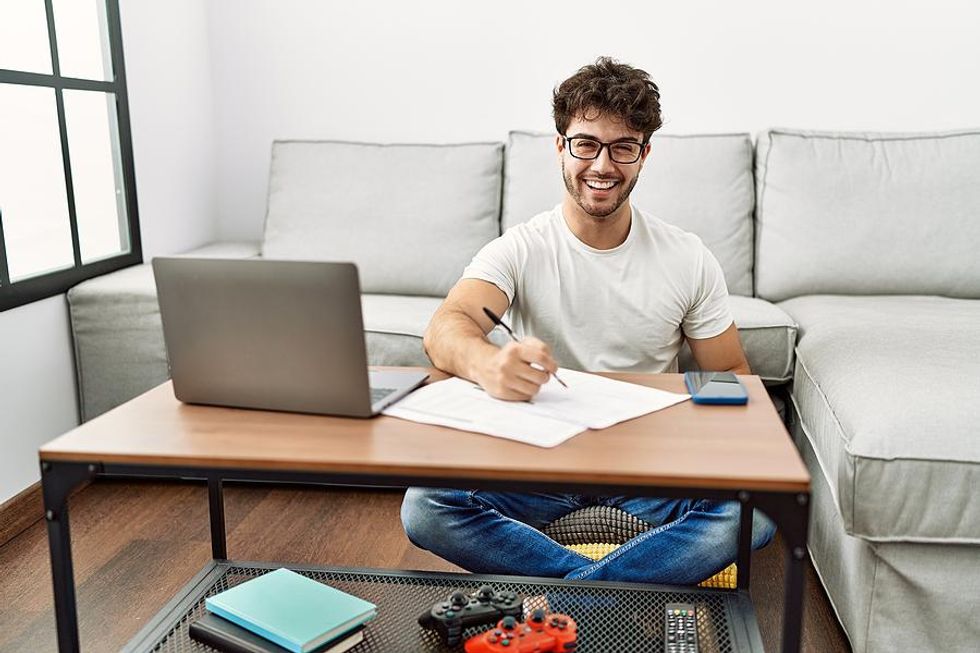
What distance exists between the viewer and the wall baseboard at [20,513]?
6.96ft

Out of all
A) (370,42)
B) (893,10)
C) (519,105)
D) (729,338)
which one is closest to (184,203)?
(370,42)

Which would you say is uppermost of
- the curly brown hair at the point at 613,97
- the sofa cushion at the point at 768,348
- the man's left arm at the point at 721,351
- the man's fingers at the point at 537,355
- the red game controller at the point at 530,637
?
the curly brown hair at the point at 613,97

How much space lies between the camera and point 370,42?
3.03m

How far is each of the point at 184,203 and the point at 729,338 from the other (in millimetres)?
1970

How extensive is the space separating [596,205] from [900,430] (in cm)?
63

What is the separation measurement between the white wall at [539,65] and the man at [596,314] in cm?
131

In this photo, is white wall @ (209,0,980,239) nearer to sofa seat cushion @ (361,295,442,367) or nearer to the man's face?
sofa seat cushion @ (361,295,442,367)

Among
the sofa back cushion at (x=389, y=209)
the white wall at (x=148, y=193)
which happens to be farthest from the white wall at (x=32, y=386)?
the sofa back cushion at (x=389, y=209)

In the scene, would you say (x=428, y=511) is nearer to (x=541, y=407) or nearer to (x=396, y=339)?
(x=541, y=407)

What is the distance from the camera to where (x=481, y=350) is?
1.35 m

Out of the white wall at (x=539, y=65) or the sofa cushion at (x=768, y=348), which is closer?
the sofa cushion at (x=768, y=348)

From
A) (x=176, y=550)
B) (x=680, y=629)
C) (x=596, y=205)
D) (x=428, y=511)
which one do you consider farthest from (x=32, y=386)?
(x=680, y=629)

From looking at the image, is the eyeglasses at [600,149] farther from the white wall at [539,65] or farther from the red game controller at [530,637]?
the white wall at [539,65]

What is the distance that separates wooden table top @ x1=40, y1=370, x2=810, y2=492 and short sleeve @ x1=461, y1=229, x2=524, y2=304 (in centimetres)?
54
